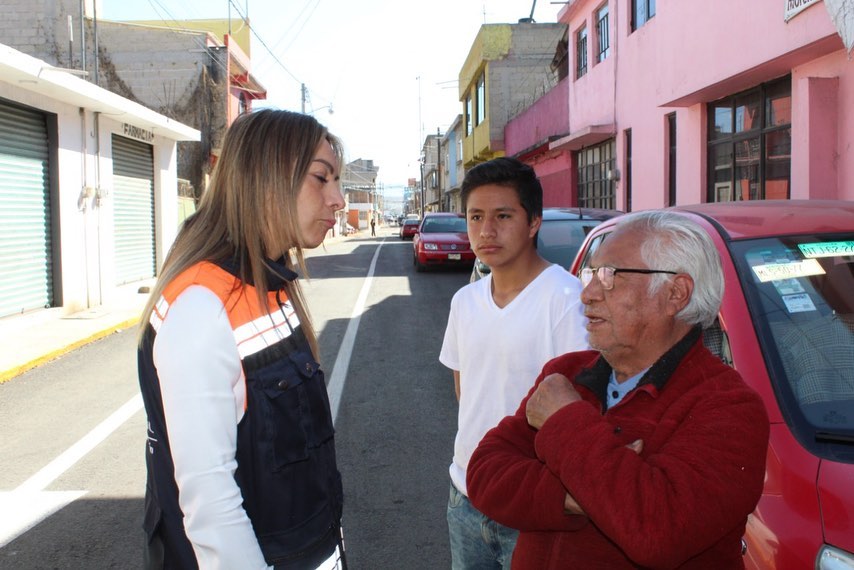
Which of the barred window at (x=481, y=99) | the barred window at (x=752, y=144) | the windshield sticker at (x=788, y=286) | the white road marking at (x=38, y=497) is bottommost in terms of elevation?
the white road marking at (x=38, y=497)

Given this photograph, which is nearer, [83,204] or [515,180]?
[515,180]

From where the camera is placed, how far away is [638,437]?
1565 millimetres

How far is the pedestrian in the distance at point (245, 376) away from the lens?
1534mm

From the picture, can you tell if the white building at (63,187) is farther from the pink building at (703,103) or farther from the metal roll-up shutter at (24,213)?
the pink building at (703,103)

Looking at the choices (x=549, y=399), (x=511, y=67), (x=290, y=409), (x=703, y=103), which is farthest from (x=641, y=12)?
(x=290, y=409)

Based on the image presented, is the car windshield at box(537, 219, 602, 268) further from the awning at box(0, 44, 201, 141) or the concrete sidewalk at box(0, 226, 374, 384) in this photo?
the awning at box(0, 44, 201, 141)

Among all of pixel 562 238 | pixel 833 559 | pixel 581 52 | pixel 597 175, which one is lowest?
pixel 833 559

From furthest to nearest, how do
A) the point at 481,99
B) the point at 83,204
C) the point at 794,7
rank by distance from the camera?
the point at 481,99 → the point at 83,204 → the point at 794,7

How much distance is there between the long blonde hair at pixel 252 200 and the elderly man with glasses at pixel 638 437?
720mm

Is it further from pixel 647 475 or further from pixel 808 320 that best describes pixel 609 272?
pixel 808 320

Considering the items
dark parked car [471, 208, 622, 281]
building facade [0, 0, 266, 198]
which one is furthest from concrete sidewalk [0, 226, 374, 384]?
building facade [0, 0, 266, 198]

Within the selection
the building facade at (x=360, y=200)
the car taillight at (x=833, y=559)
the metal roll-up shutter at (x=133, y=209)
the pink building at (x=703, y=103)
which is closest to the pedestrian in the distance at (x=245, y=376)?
the car taillight at (x=833, y=559)

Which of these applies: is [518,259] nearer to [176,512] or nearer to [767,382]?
[767,382]

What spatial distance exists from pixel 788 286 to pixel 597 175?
16.4 m
